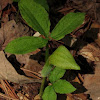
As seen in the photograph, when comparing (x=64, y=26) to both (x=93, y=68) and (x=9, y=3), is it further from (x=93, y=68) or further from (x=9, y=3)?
(x=9, y=3)

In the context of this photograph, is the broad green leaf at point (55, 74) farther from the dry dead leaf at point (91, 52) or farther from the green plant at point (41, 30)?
the dry dead leaf at point (91, 52)

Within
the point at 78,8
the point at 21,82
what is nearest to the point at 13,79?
the point at 21,82

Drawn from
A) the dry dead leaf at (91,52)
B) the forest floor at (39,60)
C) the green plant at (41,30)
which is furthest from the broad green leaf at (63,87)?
the dry dead leaf at (91,52)

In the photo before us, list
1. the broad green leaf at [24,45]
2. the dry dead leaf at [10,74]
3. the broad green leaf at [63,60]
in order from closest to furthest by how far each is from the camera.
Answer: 1. the broad green leaf at [63,60]
2. the broad green leaf at [24,45]
3. the dry dead leaf at [10,74]

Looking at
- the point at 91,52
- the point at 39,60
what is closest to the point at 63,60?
the point at 39,60

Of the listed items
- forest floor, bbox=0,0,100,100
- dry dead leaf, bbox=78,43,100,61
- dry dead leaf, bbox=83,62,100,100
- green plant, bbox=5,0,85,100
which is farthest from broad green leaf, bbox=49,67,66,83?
dry dead leaf, bbox=78,43,100,61

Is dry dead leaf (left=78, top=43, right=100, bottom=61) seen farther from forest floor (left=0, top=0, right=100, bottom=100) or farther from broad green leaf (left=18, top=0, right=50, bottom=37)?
broad green leaf (left=18, top=0, right=50, bottom=37)

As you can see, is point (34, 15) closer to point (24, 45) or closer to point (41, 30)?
point (41, 30)
